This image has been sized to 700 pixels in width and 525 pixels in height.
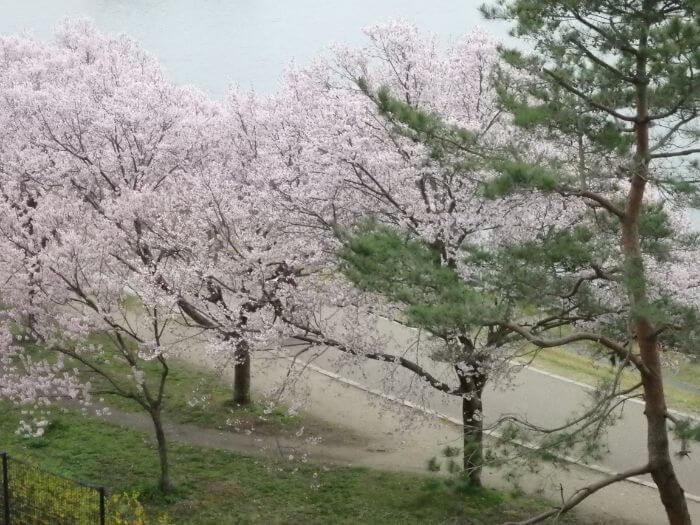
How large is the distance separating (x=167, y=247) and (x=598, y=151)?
6118 mm

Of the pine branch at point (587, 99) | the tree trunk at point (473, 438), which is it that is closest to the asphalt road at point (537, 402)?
the tree trunk at point (473, 438)

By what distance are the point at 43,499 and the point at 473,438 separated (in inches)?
178

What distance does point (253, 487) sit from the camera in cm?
1081

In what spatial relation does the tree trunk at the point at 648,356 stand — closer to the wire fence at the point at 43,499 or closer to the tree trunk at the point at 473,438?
the tree trunk at the point at 473,438

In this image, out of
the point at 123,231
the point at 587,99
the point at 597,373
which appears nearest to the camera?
the point at 587,99

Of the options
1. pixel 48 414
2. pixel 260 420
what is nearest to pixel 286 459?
pixel 260 420

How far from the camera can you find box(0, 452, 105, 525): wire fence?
801cm

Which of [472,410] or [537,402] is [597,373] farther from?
[472,410]

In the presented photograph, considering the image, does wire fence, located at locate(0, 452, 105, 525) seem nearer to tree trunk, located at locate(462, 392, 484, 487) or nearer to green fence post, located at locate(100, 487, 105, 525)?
green fence post, located at locate(100, 487, 105, 525)

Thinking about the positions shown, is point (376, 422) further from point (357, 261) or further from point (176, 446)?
point (357, 261)

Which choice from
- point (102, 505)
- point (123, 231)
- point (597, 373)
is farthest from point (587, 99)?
point (597, 373)

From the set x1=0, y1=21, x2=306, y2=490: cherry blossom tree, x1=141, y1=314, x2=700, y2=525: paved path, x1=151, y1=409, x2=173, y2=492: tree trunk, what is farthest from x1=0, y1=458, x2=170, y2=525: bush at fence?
x1=141, y1=314, x2=700, y2=525: paved path

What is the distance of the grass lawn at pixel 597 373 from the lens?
1421 centimetres

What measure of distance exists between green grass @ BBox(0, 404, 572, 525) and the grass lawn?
4.69 metres
